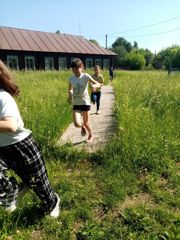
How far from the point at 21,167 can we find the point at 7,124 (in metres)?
0.64

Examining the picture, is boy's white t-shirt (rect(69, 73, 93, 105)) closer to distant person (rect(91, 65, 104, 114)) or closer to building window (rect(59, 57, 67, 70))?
distant person (rect(91, 65, 104, 114))

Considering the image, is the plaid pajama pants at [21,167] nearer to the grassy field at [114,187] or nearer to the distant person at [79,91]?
the grassy field at [114,187]

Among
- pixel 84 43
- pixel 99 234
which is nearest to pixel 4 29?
A: pixel 84 43

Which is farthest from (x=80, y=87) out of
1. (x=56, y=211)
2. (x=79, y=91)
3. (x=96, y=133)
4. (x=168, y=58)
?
(x=168, y=58)

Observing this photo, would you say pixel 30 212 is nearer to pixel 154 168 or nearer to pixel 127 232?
pixel 127 232

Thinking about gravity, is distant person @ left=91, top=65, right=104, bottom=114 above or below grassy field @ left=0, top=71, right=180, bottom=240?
above

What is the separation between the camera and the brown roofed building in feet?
114

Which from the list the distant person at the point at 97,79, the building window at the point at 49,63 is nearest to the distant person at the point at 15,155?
the distant person at the point at 97,79

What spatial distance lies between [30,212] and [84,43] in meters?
39.3

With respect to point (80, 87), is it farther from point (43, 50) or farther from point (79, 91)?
point (43, 50)

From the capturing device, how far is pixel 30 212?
3.68m

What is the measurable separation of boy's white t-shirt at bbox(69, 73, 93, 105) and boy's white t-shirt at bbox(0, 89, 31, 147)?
10.5ft

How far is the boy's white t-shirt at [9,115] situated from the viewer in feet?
9.32

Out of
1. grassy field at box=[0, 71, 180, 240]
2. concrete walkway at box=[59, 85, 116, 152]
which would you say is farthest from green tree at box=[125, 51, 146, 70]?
grassy field at box=[0, 71, 180, 240]
